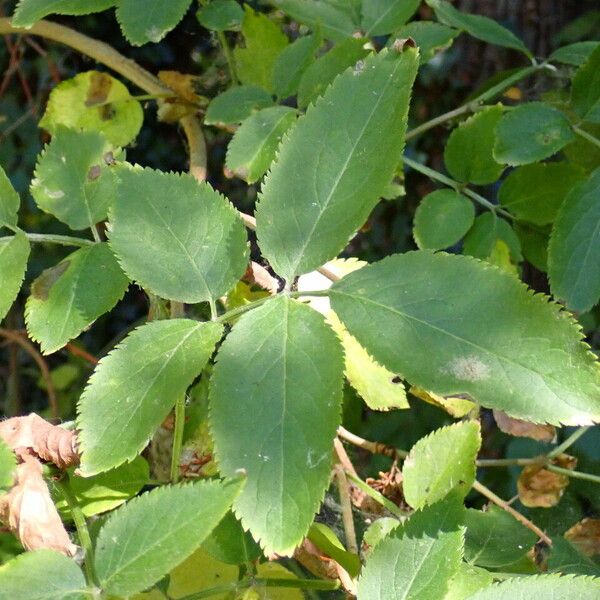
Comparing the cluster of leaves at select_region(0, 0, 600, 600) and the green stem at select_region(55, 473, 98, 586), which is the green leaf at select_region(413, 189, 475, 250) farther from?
the green stem at select_region(55, 473, 98, 586)

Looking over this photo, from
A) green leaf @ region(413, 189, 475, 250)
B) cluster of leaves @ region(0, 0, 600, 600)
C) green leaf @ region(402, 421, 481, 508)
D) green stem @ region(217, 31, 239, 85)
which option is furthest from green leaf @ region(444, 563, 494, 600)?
green stem @ region(217, 31, 239, 85)

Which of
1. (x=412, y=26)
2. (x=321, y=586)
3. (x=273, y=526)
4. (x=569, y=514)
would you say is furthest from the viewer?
(x=569, y=514)

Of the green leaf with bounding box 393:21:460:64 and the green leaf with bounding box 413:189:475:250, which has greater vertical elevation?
the green leaf with bounding box 393:21:460:64

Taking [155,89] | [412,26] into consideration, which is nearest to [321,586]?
[412,26]

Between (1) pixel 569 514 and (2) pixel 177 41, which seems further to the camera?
(2) pixel 177 41

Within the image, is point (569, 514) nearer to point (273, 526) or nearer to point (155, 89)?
point (273, 526)

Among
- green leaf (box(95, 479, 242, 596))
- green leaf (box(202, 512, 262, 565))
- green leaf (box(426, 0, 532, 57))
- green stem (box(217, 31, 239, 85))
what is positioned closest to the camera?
green leaf (box(95, 479, 242, 596))

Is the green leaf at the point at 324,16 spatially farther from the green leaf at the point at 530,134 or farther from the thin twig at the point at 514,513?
the thin twig at the point at 514,513

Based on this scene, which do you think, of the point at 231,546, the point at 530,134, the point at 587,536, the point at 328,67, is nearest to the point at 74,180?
the point at 328,67
